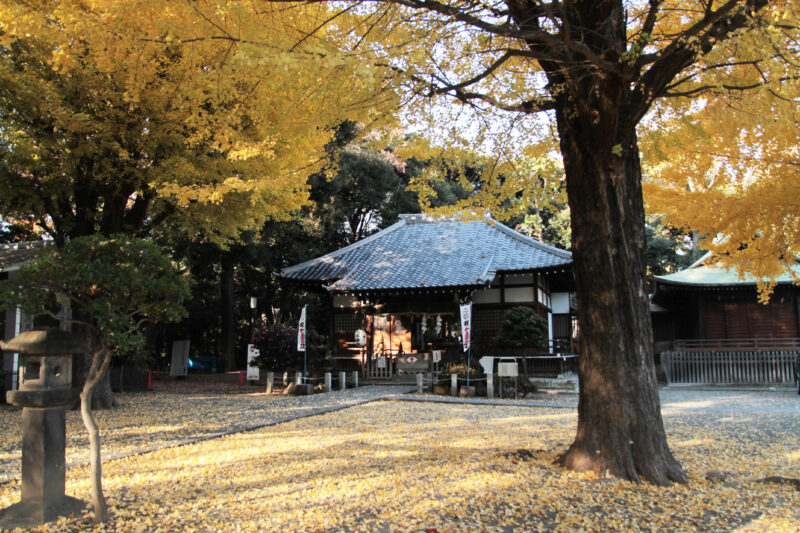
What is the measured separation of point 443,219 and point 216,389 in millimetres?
10147

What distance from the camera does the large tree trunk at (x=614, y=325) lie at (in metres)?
4.71

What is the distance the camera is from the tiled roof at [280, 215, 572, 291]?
16156 mm

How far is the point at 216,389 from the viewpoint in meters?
15.3

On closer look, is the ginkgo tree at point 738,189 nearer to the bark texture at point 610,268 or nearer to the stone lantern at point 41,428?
the bark texture at point 610,268

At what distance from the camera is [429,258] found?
18109 mm

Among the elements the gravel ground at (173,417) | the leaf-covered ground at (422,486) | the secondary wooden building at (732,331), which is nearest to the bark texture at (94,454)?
the leaf-covered ground at (422,486)

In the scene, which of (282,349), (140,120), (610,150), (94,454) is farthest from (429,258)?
(94,454)

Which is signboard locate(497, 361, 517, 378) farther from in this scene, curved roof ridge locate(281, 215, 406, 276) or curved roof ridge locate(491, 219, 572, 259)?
curved roof ridge locate(281, 215, 406, 276)

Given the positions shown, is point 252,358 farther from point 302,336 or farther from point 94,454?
point 94,454

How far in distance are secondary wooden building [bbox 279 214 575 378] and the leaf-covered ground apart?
27.9 ft

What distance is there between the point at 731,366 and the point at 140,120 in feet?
54.1

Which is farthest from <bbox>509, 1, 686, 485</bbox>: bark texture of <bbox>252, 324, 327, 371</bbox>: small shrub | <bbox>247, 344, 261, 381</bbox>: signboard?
<bbox>247, 344, 261, 381</bbox>: signboard

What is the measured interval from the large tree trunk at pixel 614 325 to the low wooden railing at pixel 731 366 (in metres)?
13.2

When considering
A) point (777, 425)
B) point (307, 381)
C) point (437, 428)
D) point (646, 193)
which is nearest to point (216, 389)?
point (307, 381)
